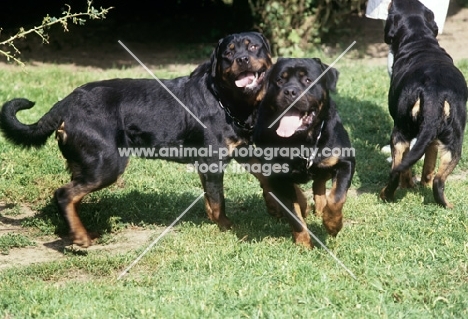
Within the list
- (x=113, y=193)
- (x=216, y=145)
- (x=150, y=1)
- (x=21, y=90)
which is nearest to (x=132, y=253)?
(x=216, y=145)

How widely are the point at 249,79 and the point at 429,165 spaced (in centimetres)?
205

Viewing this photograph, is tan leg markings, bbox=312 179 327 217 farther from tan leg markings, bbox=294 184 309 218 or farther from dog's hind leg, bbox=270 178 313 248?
dog's hind leg, bbox=270 178 313 248

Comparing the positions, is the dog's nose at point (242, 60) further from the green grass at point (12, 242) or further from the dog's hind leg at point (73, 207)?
the green grass at point (12, 242)

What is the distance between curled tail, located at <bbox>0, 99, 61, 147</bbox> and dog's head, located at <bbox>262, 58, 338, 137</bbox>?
171 cm

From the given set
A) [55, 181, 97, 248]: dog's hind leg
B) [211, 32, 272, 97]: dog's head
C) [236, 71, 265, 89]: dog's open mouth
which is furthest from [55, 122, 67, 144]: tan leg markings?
[236, 71, 265, 89]: dog's open mouth

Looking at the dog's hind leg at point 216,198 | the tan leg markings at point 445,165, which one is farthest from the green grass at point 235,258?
the tan leg markings at point 445,165

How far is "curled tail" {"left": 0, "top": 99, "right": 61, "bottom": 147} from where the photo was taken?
213 inches

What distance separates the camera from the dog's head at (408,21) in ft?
22.6

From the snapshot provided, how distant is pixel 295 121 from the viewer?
488cm

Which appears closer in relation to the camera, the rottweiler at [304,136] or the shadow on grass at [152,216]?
the rottweiler at [304,136]

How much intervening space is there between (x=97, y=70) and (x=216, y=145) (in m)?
6.81

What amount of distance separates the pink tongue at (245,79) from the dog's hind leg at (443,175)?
1741mm

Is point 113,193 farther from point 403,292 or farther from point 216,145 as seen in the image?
point 403,292

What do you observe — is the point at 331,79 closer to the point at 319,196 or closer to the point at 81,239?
the point at 319,196
